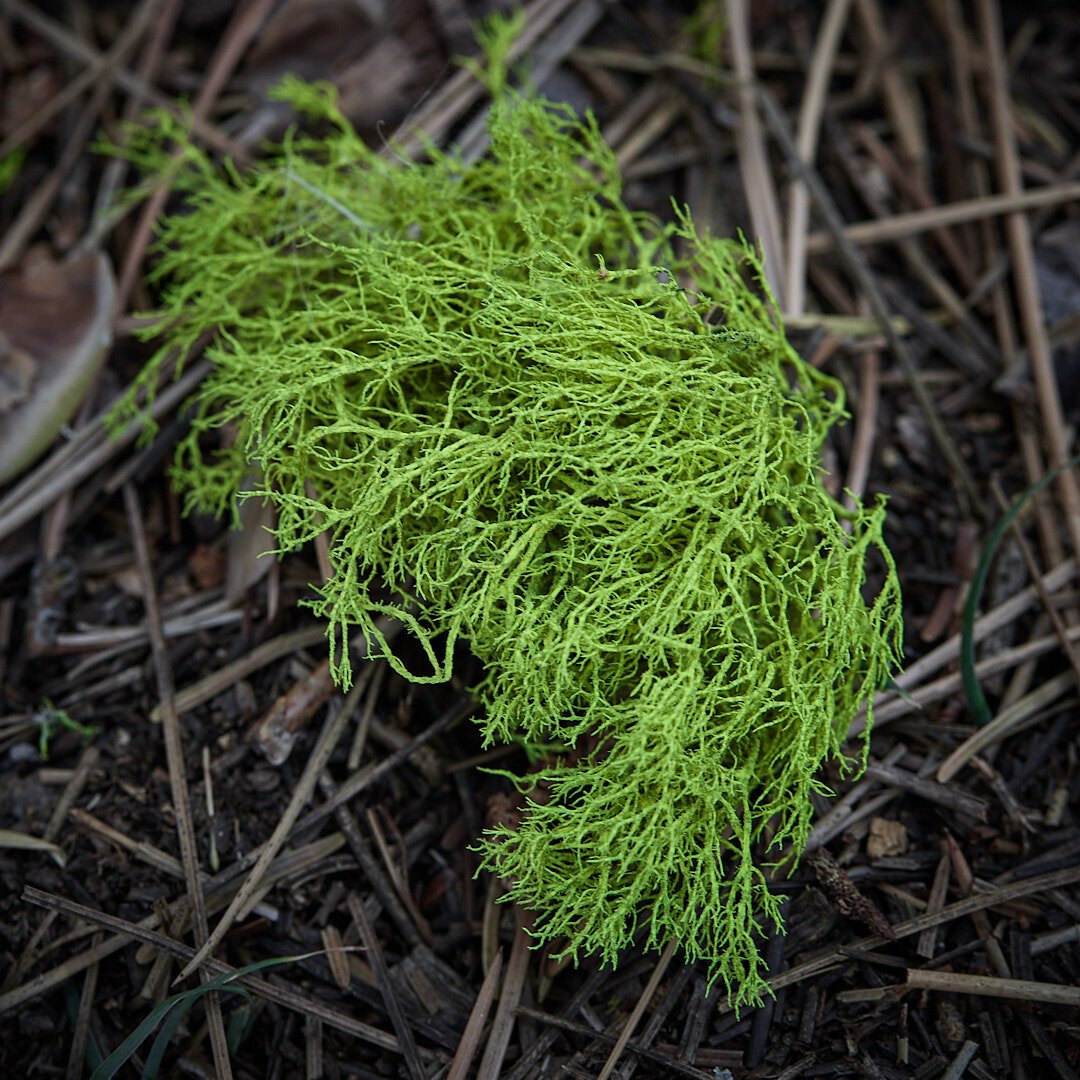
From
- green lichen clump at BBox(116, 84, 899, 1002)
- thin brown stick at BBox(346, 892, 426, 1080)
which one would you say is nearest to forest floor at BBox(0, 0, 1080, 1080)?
thin brown stick at BBox(346, 892, 426, 1080)

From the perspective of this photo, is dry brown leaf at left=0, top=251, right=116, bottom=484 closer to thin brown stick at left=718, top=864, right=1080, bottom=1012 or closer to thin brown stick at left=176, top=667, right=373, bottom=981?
thin brown stick at left=176, top=667, right=373, bottom=981

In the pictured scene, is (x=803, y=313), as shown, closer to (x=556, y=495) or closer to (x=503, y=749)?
(x=556, y=495)

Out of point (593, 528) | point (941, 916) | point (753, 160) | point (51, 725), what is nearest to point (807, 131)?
point (753, 160)

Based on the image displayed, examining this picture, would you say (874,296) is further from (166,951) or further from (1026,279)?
(166,951)

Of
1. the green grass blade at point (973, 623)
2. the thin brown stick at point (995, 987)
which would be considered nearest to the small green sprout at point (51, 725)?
the thin brown stick at point (995, 987)

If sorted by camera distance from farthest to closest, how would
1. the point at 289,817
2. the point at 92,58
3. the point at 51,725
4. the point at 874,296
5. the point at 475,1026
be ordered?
the point at 92,58 < the point at 874,296 < the point at 51,725 < the point at 289,817 < the point at 475,1026
